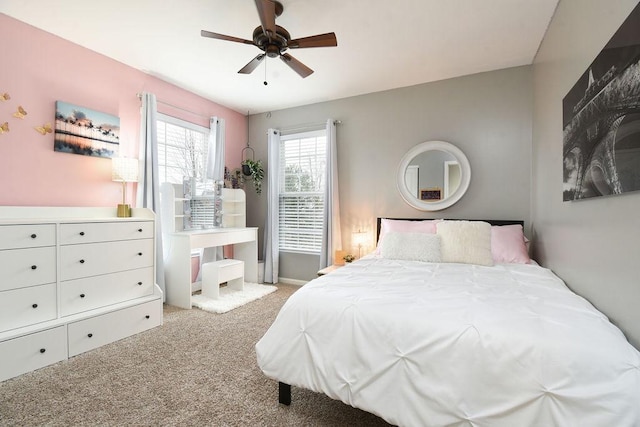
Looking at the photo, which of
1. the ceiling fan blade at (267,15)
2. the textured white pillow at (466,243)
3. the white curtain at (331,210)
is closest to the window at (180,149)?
the white curtain at (331,210)

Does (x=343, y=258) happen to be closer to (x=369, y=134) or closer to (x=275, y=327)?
(x=369, y=134)

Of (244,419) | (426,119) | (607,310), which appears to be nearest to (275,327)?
(244,419)

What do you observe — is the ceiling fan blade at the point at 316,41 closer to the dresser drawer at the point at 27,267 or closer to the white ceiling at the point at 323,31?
the white ceiling at the point at 323,31

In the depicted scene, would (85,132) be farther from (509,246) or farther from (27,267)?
(509,246)

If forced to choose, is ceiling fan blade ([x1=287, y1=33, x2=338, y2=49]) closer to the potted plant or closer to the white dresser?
the white dresser

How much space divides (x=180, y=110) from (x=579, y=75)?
13.2 feet

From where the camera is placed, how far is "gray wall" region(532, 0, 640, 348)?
125 centimetres

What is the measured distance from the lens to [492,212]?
3268 millimetres

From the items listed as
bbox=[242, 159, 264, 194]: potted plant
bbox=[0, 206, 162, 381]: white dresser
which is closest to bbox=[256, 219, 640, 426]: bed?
bbox=[0, 206, 162, 381]: white dresser

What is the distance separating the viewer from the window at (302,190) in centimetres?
431

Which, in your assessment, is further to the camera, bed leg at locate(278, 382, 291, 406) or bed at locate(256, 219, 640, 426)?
bed leg at locate(278, 382, 291, 406)

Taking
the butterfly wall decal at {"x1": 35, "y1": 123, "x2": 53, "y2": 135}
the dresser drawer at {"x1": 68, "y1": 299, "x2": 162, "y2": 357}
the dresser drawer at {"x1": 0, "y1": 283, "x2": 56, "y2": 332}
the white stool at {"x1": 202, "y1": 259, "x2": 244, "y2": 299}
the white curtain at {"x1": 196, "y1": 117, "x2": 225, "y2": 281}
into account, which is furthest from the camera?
the white curtain at {"x1": 196, "y1": 117, "x2": 225, "y2": 281}

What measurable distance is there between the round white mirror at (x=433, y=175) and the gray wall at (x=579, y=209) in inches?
28.3

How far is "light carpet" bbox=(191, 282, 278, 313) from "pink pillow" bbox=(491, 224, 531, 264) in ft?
8.99
